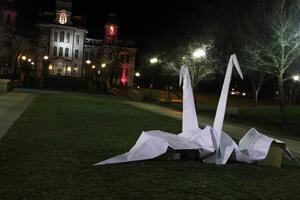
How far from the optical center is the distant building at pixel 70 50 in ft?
295

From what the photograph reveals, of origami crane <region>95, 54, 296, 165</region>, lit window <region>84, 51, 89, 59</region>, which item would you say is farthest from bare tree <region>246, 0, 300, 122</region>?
lit window <region>84, 51, 89, 59</region>

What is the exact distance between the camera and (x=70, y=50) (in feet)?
303

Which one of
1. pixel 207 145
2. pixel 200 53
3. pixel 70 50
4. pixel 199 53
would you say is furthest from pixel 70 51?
pixel 207 145

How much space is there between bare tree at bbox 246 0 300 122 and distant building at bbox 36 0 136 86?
2416 inches

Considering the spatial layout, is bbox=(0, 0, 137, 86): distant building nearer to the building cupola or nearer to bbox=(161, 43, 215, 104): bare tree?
the building cupola

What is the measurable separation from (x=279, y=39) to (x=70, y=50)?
7237 centimetres

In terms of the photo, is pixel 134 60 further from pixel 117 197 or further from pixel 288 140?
pixel 117 197

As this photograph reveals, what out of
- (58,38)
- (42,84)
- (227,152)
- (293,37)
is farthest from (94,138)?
(58,38)

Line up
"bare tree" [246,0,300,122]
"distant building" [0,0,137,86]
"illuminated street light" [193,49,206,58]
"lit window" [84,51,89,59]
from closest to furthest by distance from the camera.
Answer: "bare tree" [246,0,300,122], "illuminated street light" [193,49,206,58], "distant building" [0,0,137,86], "lit window" [84,51,89,59]

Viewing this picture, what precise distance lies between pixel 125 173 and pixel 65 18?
280ft

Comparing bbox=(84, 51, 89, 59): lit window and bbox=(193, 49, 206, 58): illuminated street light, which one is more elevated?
bbox=(84, 51, 89, 59): lit window

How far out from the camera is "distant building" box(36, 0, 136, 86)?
89.8m

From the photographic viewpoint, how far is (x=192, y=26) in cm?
4281

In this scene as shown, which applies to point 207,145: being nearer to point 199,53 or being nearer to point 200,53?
point 199,53
